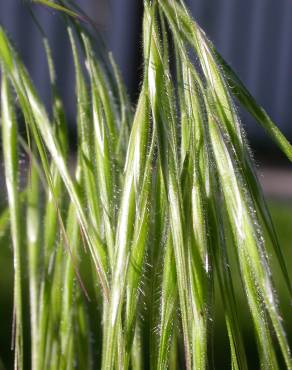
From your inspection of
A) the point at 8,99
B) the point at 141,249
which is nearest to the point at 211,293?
the point at 141,249

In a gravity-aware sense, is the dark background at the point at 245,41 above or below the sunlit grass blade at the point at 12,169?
above

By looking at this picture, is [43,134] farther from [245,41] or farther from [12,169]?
[245,41]

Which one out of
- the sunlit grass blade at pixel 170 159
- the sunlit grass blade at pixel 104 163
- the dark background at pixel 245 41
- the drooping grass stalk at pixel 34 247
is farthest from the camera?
the dark background at pixel 245 41

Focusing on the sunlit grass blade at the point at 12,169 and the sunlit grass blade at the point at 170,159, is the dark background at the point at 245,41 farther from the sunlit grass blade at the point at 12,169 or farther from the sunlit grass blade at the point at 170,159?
the sunlit grass blade at the point at 170,159

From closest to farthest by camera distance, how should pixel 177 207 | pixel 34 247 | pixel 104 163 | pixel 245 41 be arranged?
pixel 177 207
pixel 104 163
pixel 34 247
pixel 245 41

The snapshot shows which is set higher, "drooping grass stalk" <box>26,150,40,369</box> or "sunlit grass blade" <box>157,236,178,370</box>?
"drooping grass stalk" <box>26,150,40,369</box>

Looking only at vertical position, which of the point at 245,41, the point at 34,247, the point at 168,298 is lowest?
the point at 168,298

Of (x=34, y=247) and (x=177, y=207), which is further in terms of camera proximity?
(x=34, y=247)

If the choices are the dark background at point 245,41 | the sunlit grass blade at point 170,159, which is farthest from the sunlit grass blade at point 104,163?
the dark background at point 245,41

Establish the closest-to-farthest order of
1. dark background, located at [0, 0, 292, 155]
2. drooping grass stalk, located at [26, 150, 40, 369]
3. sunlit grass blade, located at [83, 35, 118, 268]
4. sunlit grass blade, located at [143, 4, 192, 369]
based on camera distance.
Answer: sunlit grass blade, located at [143, 4, 192, 369] → sunlit grass blade, located at [83, 35, 118, 268] → drooping grass stalk, located at [26, 150, 40, 369] → dark background, located at [0, 0, 292, 155]

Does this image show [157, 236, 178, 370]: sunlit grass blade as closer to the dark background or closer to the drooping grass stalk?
the drooping grass stalk

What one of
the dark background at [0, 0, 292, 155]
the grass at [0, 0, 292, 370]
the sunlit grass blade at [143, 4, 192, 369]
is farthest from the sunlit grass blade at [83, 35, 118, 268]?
the dark background at [0, 0, 292, 155]

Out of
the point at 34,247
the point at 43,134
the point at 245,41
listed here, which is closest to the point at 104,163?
the point at 43,134
